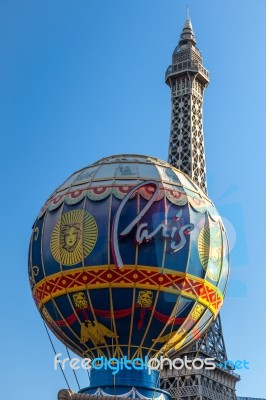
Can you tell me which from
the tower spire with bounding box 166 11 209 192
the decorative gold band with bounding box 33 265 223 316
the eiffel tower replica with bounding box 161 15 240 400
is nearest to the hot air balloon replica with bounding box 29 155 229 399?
the decorative gold band with bounding box 33 265 223 316

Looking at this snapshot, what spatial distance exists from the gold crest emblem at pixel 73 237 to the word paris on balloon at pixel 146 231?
2.13 feet

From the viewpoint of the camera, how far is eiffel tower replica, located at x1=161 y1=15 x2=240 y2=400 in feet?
155

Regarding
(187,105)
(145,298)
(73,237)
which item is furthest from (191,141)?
(145,298)

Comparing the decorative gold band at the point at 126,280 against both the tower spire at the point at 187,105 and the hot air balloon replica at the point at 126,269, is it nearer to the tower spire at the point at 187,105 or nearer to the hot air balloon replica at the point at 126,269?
the hot air balloon replica at the point at 126,269

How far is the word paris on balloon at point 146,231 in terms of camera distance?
17109 millimetres

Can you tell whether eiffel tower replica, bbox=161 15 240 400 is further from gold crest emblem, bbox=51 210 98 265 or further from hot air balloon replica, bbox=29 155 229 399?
gold crest emblem, bbox=51 210 98 265

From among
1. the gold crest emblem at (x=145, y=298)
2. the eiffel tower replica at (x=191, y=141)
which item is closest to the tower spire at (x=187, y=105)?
the eiffel tower replica at (x=191, y=141)

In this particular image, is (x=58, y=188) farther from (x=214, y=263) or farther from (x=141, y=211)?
(x=214, y=263)

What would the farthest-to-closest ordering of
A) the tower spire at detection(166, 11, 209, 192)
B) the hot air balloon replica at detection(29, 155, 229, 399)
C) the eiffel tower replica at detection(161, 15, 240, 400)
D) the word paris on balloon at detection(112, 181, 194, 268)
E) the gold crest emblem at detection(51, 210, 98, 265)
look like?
the tower spire at detection(166, 11, 209, 192) → the eiffel tower replica at detection(161, 15, 240, 400) → the gold crest emblem at detection(51, 210, 98, 265) → the hot air balloon replica at detection(29, 155, 229, 399) → the word paris on balloon at detection(112, 181, 194, 268)

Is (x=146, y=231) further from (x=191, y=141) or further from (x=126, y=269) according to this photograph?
(x=191, y=141)

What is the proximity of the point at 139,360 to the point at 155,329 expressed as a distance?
2.83 feet

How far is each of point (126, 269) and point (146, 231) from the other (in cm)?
101

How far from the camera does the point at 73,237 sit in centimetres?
1767

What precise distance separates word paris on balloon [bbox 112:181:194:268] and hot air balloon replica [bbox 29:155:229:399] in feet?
0.08
